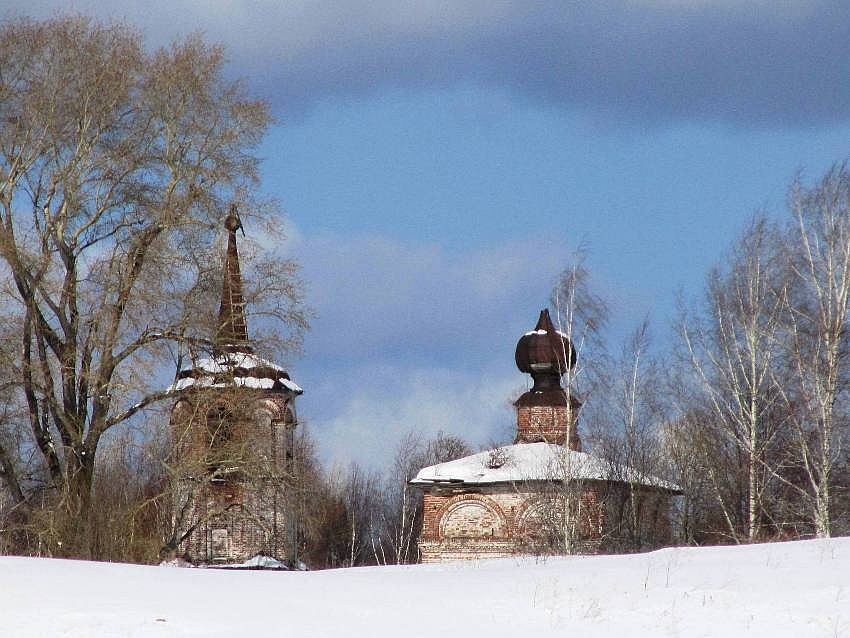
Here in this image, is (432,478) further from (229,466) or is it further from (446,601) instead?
(446,601)

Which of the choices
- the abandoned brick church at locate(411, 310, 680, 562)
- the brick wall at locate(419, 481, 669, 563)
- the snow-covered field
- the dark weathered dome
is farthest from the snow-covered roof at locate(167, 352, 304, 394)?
the dark weathered dome

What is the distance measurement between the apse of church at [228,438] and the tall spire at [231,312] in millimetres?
16

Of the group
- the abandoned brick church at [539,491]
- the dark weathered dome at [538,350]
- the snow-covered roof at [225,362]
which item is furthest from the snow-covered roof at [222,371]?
the dark weathered dome at [538,350]

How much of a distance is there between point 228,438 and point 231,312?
6.63 ft

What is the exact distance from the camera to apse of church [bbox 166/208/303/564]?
2170 centimetres

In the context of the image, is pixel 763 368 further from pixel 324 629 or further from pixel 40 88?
pixel 324 629

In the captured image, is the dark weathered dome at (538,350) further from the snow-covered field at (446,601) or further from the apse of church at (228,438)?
the snow-covered field at (446,601)

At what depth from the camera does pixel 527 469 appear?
35031mm

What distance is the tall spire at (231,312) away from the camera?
2227 cm

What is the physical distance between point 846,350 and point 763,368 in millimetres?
1825

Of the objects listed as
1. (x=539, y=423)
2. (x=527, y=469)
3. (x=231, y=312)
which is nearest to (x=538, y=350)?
(x=539, y=423)

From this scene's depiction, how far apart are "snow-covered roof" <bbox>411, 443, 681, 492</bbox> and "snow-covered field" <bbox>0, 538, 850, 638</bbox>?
1709 centimetres

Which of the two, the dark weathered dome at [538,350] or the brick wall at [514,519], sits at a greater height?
the dark weathered dome at [538,350]

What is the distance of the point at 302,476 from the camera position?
2309 cm
